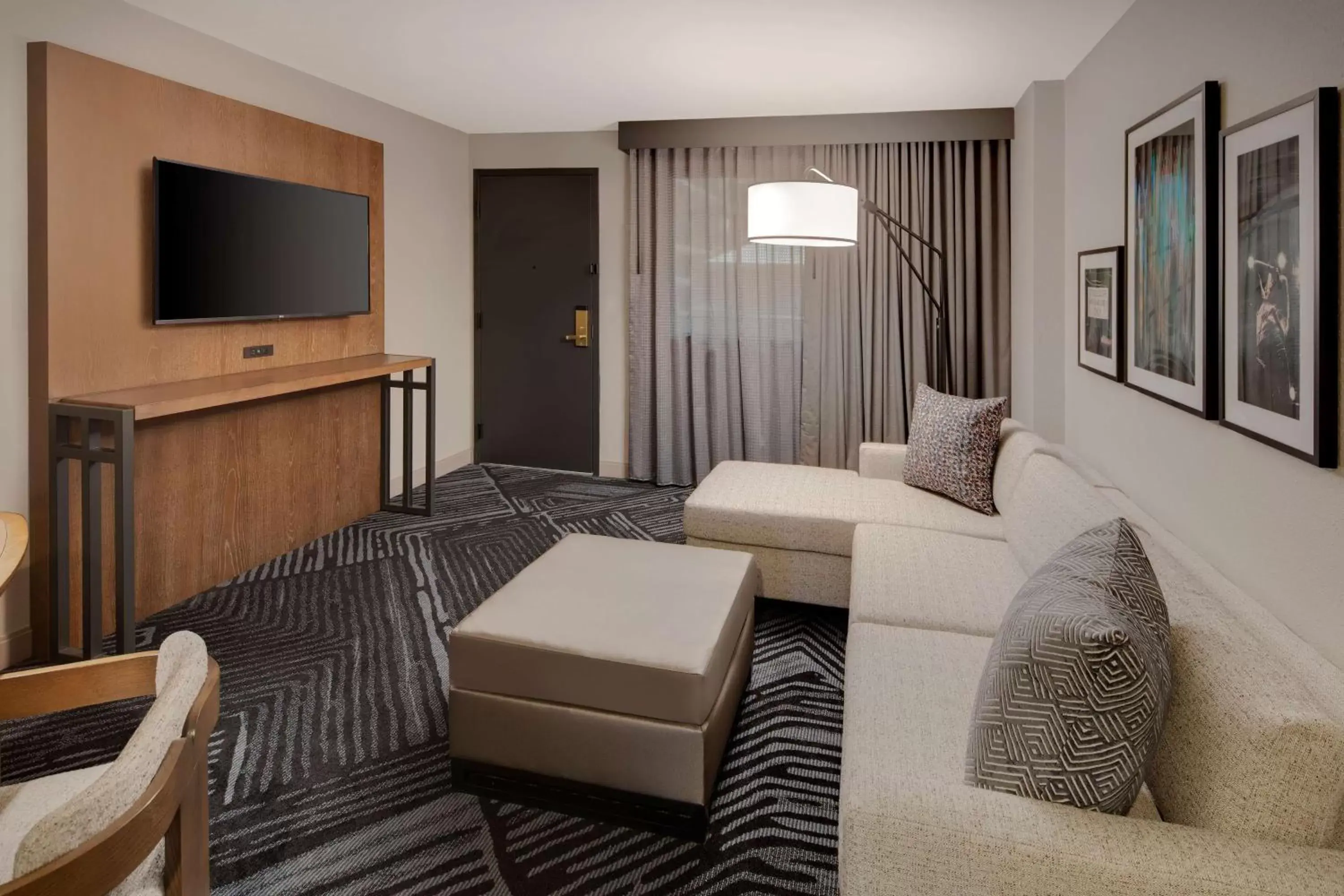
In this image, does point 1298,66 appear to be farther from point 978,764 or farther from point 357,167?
point 357,167

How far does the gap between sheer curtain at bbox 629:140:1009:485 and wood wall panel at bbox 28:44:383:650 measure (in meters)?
1.77

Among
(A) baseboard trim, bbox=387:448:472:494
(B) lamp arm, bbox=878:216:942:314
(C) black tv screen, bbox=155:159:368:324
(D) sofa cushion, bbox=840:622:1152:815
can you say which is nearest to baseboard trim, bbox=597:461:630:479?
(A) baseboard trim, bbox=387:448:472:494

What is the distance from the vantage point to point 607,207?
18.5 ft

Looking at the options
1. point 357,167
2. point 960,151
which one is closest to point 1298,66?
point 960,151

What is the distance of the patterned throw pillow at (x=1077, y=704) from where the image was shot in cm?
127

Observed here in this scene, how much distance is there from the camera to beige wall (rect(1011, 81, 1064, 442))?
163 inches

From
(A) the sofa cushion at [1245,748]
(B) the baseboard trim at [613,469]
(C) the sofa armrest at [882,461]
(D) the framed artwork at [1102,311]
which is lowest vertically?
(A) the sofa cushion at [1245,748]

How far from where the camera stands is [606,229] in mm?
5668

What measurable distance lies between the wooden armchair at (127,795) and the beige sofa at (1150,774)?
91 cm

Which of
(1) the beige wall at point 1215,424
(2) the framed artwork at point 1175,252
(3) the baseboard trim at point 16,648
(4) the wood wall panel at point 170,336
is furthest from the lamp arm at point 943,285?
(3) the baseboard trim at point 16,648

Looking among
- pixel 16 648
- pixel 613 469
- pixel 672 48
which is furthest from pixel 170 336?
pixel 613 469

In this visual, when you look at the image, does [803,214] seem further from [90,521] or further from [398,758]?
[90,521]

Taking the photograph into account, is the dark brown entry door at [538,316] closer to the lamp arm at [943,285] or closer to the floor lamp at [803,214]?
the lamp arm at [943,285]

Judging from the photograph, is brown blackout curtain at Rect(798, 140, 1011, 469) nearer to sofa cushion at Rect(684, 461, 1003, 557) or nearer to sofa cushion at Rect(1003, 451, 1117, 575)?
sofa cushion at Rect(684, 461, 1003, 557)
